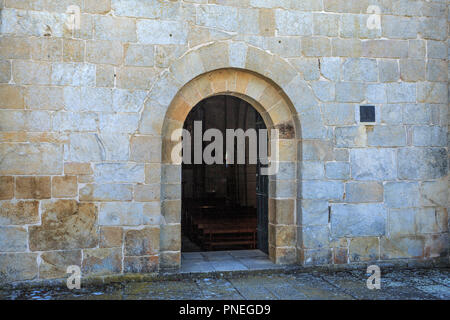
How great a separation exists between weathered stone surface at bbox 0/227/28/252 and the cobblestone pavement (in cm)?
39

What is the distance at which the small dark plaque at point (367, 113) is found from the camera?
4852 millimetres

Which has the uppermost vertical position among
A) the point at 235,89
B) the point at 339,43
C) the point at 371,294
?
the point at 339,43

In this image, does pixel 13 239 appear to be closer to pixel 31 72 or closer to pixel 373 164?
pixel 31 72

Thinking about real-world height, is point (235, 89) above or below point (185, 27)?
below

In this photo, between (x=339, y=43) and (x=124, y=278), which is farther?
(x=339, y=43)

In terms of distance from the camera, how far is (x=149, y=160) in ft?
14.3

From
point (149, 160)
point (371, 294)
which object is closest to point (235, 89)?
point (149, 160)

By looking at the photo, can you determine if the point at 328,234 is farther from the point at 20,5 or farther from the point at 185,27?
the point at 20,5

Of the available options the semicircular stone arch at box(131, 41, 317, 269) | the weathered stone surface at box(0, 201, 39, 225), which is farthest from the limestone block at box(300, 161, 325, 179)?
the weathered stone surface at box(0, 201, 39, 225)

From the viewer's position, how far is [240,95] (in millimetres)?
4867

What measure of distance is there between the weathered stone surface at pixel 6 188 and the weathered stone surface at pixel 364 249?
140 inches

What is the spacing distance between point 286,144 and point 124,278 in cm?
223

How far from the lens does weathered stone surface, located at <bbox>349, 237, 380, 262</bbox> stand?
189 inches

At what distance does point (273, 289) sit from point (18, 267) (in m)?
2.42
